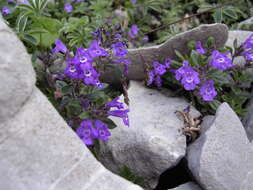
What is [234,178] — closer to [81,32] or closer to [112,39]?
[112,39]

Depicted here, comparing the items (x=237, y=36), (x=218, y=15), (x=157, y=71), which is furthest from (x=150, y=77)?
(x=218, y=15)

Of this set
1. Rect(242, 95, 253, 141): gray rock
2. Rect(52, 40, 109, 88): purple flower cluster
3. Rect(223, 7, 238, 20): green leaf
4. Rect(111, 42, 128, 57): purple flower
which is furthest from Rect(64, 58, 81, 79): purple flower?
Rect(223, 7, 238, 20): green leaf

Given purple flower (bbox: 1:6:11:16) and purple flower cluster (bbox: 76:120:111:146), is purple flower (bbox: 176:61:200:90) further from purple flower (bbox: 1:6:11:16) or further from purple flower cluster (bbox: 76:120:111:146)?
purple flower (bbox: 1:6:11:16)

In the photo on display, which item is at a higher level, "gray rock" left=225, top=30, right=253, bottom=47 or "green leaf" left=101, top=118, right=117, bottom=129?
"green leaf" left=101, top=118, right=117, bottom=129

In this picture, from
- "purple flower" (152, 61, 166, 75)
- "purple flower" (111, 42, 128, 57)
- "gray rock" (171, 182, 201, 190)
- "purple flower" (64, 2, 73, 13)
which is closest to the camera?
"gray rock" (171, 182, 201, 190)

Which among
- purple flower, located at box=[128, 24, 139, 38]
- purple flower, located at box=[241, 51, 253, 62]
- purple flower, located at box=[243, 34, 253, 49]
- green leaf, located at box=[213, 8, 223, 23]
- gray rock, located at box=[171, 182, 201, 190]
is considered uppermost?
purple flower, located at box=[243, 34, 253, 49]

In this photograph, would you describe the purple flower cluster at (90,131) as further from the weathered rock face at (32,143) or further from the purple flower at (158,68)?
the purple flower at (158,68)

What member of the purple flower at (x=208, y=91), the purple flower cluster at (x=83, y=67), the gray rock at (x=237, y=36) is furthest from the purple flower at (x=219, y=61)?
the purple flower cluster at (x=83, y=67)

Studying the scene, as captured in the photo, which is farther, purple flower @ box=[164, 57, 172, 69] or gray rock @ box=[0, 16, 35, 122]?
purple flower @ box=[164, 57, 172, 69]
